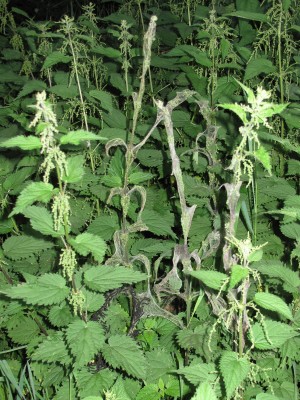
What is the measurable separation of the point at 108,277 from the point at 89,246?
14cm

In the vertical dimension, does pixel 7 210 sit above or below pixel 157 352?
above

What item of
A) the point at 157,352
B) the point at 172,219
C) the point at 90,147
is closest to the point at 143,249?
the point at 172,219

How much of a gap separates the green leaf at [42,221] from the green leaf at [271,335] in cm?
67

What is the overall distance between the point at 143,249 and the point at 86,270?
18.1 inches

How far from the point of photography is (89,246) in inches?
59.4

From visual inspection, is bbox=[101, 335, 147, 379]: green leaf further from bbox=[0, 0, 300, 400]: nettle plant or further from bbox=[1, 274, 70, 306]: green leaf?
bbox=[1, 274, 70, 306]: green leaf

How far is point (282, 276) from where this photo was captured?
1.68 m

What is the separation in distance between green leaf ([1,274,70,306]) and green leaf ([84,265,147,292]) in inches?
3.4

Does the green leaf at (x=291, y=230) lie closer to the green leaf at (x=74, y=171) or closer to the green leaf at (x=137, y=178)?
the green leaf at (x=137, y=178)

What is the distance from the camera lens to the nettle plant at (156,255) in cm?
144

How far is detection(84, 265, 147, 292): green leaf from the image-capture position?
155 cm

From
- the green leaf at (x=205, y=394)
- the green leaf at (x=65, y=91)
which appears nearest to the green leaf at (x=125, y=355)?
the green leaf at (x=205, y=394)

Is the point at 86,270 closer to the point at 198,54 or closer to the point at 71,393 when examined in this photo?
the point at 71,393

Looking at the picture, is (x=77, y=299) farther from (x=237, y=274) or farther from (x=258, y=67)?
(x=258, y=67)
